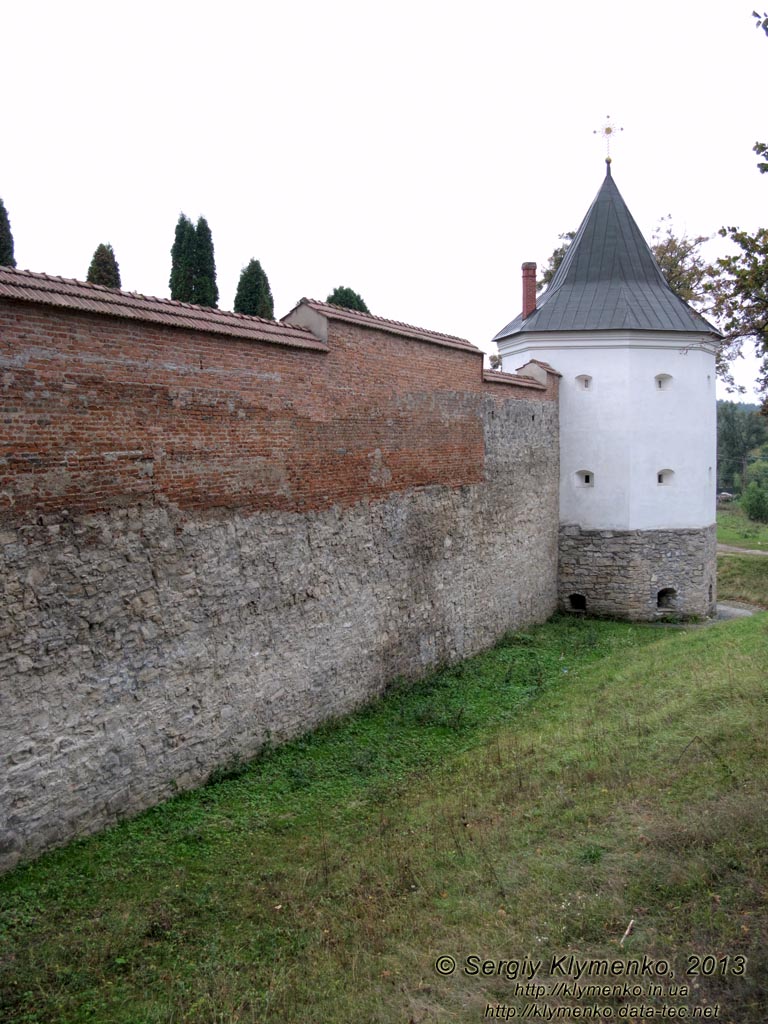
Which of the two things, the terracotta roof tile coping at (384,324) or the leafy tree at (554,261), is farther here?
the leafy tree at (554,261)

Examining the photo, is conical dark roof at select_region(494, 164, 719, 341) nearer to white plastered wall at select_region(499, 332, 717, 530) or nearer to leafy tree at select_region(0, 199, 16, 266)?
white plastered wall at select_region(499, 332, 717, 530)

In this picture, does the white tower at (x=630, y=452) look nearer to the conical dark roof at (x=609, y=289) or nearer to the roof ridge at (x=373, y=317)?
the conical dark roof at (x=609, y=289)

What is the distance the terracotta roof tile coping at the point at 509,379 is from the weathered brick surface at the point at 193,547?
61.2 inches

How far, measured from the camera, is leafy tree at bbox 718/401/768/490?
55.1 metres

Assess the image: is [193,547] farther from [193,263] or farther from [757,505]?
[757,505]

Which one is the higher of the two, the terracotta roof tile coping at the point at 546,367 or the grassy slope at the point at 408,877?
the terracotta roof tile coping at the point at 546,367

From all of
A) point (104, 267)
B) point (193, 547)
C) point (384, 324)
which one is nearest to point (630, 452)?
point (384, 324)

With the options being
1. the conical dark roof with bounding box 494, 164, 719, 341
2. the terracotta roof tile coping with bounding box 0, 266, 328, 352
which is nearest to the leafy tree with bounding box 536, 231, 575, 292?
the conical dark roof with bounding box 494, 164, 719, 341

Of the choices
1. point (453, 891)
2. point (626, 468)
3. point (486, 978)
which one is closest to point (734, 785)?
point (453, 891)

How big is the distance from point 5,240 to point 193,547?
25.4 ft

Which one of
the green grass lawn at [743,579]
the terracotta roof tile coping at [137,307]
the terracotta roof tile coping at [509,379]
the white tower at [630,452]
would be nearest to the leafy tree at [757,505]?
the green grass lawn at [743,579]

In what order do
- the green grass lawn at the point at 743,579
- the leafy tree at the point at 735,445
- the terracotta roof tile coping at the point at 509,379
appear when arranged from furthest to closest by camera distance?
the leafy tree at the point at 735,445 → the green grass lawn at the point at 743,579 → the terracotta roof tile coping at the point at 509,379

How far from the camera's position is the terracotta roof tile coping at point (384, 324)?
32.6ft

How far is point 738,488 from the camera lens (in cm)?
5406
